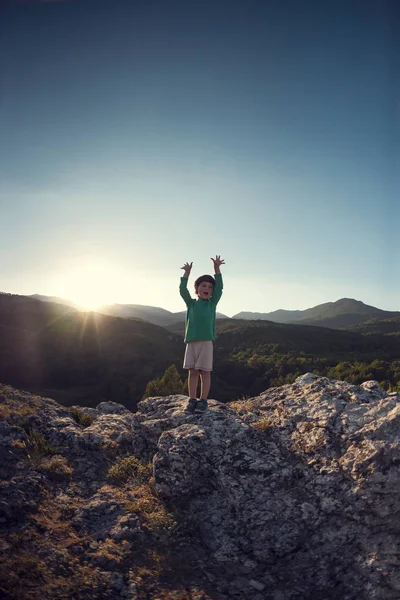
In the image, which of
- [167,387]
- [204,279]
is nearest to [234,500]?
[204,279]

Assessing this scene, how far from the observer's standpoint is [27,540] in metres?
4.37

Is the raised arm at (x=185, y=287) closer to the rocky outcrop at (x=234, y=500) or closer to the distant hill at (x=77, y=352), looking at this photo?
the rocky outcrop at (x=234, y=500)

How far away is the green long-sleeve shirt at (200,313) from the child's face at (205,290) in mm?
76

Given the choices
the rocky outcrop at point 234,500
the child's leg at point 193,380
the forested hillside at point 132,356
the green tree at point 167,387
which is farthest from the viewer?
the forested hillside at point 132,356

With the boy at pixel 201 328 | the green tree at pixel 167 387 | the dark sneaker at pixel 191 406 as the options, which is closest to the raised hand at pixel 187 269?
the boy at pixel 201 328

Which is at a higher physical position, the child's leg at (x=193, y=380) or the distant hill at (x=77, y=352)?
the child's leg at (x=193, y=380)

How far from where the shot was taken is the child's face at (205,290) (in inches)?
302

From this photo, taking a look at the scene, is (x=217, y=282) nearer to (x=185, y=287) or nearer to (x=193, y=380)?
(x=185, y=287)

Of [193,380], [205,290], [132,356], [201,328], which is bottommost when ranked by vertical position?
[132,356]

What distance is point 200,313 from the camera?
7.54 meters

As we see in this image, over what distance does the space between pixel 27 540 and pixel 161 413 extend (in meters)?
3.88

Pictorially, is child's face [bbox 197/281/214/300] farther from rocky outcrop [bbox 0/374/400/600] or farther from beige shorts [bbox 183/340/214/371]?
rocky outcrop [bbox 0/374/400/600]

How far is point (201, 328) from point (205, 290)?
811 mm

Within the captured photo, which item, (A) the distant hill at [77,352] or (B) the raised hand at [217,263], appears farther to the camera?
(A) the distant hill at [77,352]
